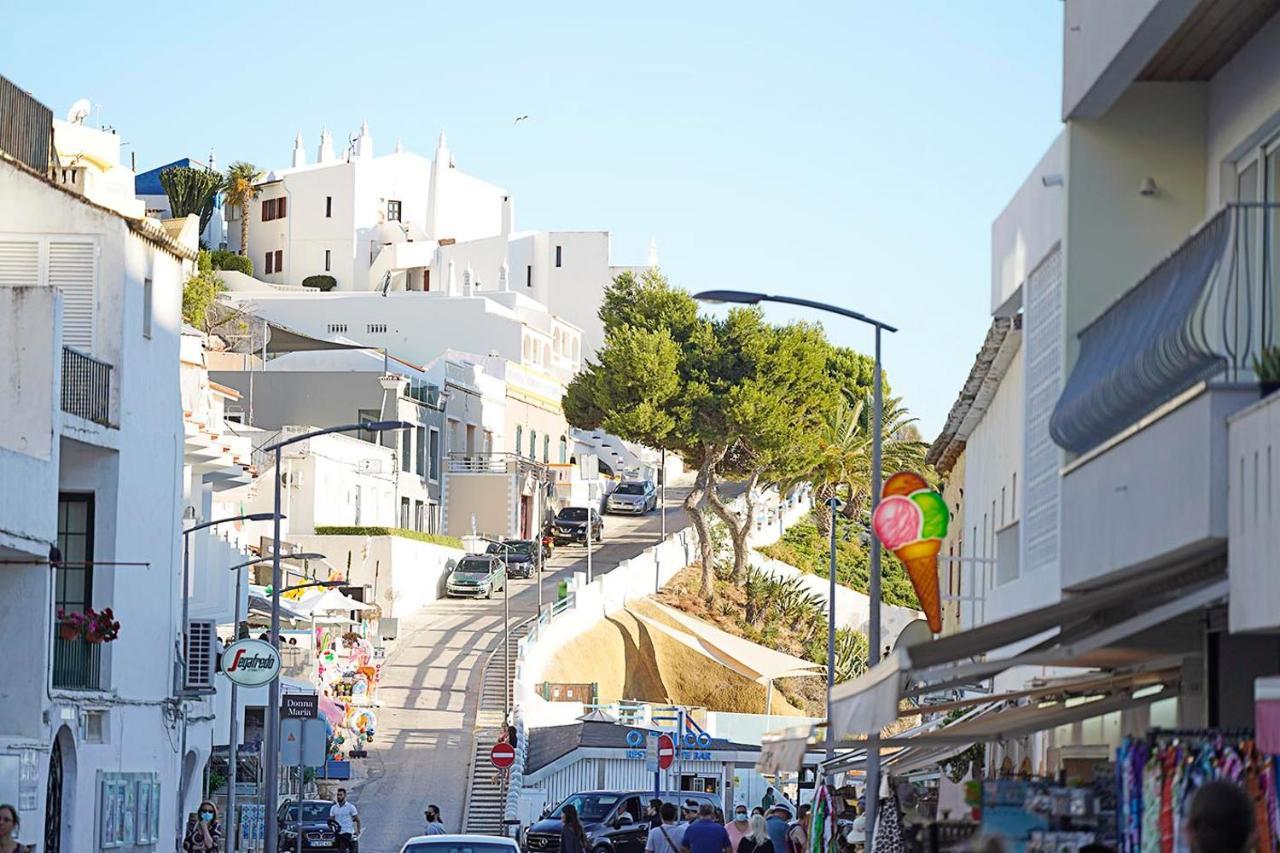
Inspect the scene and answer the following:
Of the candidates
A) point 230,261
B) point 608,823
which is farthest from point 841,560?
point 608,823

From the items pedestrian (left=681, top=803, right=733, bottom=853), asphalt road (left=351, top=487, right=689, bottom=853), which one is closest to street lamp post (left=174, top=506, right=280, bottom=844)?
asphalt road (left=351, top=487, right=689, bottom=853)

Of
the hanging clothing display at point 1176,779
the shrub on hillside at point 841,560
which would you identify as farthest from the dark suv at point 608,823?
the shrub on hillside at point 841,560

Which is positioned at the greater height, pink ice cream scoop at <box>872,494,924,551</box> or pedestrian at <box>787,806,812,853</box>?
pink ice cream scoop at <box>872,494,924,551</box>

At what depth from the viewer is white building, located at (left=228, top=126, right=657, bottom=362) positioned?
13262cm

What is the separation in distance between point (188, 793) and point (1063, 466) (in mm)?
29823

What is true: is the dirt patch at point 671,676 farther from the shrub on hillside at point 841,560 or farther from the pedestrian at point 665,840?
the pedestrian at point 665,840

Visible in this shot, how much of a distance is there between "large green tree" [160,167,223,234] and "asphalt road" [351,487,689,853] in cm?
4016

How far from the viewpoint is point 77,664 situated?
34.4 meters

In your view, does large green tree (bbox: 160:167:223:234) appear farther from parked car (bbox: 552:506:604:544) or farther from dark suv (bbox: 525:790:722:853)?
dark suv (bbox: 525:790:722:853)

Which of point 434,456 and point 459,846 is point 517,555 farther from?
point 459,846

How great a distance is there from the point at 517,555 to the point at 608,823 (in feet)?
168

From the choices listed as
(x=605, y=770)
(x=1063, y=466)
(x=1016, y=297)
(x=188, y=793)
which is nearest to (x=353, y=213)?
(x=605, y=770)

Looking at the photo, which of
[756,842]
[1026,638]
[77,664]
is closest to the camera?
[1026,638]

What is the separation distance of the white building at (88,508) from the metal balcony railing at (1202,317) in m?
17.0
